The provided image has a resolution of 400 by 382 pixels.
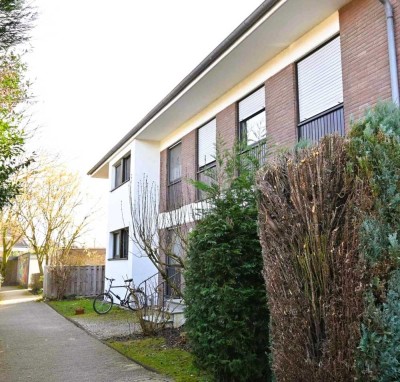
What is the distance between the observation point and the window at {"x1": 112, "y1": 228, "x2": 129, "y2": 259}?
17.2m

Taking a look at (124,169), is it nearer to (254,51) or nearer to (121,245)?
(121,245)

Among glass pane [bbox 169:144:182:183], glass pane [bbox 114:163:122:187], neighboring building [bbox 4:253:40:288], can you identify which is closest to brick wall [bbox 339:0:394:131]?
glass pane [bbox 169:144:182:183]

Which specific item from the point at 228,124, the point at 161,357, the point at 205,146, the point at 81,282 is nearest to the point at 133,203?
the point at 205,146

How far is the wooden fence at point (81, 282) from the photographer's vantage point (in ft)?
65.2

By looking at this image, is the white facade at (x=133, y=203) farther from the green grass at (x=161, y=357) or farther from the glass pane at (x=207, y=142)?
the green grass at (x=161, y=357)

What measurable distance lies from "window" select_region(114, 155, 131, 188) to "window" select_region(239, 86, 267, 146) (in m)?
7.32

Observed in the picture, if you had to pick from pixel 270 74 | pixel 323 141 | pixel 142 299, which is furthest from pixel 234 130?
pixel 323 141

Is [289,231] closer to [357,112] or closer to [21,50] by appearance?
[357,112]

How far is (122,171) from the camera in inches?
719

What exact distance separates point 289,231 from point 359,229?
772 millimetres

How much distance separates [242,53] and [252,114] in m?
1.73

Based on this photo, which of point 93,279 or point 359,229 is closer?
point 359,229

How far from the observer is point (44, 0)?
22.8 ft

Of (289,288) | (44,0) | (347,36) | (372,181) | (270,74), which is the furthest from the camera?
(270,74)
